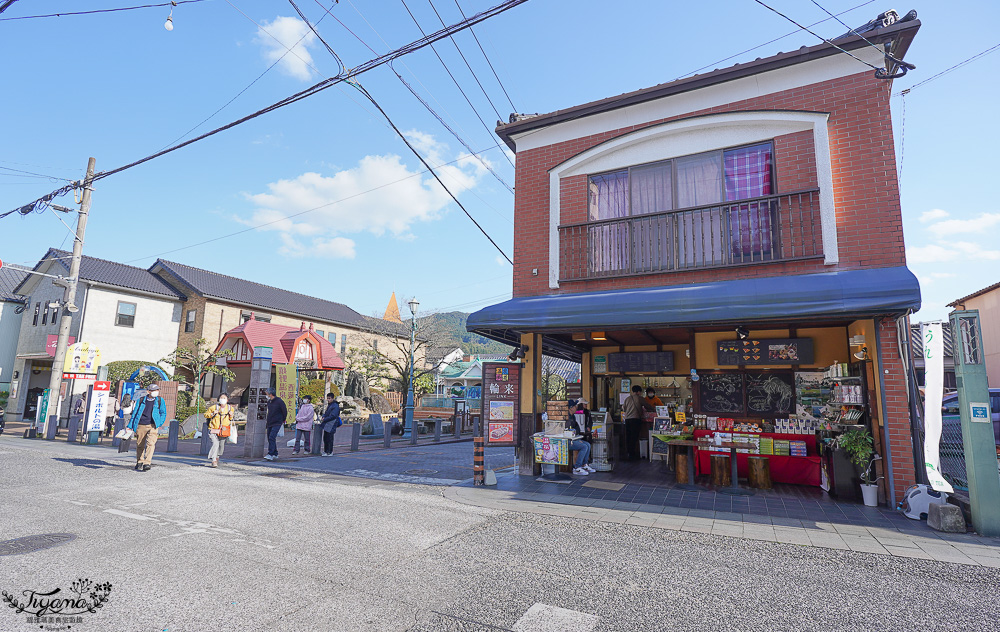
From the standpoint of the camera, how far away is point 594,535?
5.90m

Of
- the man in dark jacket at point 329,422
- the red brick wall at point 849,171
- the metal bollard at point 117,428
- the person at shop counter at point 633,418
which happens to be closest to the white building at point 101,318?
the metal bollard at point 117,428

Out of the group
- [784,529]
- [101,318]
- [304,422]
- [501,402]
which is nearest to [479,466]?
[501,402]

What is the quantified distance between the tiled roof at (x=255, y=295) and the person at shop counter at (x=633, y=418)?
2704 centimetres

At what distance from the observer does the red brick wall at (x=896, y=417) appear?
281 inches

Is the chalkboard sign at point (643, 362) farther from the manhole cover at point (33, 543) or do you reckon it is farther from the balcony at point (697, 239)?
the manhole cover at point (33, 543)

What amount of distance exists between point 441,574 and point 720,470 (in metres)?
6.55

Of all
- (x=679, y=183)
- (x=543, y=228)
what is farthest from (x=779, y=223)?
(x=543, y=228)

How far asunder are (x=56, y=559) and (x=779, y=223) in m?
10.7

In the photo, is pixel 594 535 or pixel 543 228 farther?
pixel 543 228

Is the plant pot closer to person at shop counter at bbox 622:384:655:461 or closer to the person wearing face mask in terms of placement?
person at shop counter at bbox 622:384:655:461

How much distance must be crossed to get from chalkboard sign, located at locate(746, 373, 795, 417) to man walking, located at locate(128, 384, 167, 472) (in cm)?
1274

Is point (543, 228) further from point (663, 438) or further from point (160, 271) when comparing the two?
point (160, 271)

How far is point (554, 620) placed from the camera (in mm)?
3602

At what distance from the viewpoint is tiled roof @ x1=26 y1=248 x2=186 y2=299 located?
2708cm
